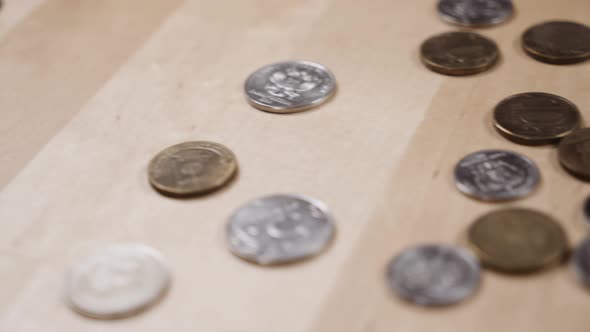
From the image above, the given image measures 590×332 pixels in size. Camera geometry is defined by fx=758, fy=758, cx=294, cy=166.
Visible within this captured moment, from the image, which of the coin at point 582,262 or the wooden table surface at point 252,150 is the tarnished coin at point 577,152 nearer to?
the wooden table surface at point 252,150

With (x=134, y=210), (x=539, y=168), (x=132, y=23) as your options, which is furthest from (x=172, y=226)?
(x=132, y=23)

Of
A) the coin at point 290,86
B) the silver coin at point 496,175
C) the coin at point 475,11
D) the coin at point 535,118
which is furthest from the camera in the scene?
the coin at point 475,11

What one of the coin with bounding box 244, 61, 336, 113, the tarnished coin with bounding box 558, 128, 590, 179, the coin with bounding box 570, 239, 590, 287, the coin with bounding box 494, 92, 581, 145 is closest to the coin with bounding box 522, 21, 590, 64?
the coin with bounding box 494, 92, 581, 145

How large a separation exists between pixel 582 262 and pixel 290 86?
1.94 ft

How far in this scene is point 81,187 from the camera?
114 cm

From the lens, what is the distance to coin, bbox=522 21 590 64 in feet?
4.41

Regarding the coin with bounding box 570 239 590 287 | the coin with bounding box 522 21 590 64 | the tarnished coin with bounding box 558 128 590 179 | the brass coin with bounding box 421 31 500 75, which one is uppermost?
the coin with bounding box 570 239 590 287

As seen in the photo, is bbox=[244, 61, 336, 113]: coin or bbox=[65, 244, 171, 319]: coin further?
bbox=[244, 61, 336, 113]: coin

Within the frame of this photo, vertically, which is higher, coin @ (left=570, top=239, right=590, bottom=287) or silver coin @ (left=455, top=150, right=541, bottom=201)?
coin @ (left=570, top=239, right=590, bottom=287)

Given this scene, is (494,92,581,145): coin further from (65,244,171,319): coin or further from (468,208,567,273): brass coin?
(65,244,171,319): coin

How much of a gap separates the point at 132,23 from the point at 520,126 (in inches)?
32.4

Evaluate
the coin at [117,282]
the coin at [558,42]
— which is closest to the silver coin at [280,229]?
the coin at [117,282]

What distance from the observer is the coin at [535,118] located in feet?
3.77

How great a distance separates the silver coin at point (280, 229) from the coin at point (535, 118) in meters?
0.34
